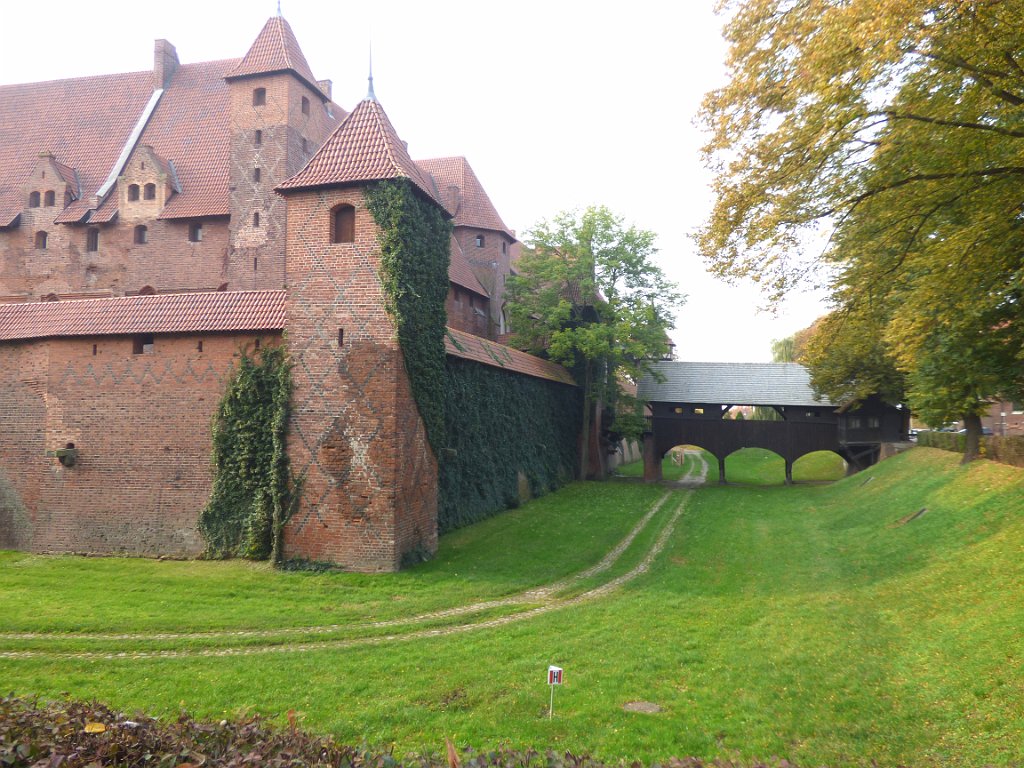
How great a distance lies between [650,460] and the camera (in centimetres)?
3484

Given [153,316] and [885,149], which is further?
[153,316]

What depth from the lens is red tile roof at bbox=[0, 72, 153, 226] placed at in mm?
28609

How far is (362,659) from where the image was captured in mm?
10070

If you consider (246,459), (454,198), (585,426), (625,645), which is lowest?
(625,645)

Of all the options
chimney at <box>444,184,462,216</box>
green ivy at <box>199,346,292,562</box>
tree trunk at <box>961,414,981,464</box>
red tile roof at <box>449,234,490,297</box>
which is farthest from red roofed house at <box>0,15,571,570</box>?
tree trunk at <box>961,414,981,464</box>

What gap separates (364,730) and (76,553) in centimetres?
1325

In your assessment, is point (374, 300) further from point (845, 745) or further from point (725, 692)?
point (845, 745)

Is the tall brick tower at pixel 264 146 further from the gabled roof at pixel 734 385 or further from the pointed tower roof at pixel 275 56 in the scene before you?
the gabled roof at pixel 734 385

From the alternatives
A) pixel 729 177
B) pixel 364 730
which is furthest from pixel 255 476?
pixel 729 177

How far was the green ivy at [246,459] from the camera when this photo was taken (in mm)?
15883

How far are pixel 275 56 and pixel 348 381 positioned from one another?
659 inches

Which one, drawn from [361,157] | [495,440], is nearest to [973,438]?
[495,440]

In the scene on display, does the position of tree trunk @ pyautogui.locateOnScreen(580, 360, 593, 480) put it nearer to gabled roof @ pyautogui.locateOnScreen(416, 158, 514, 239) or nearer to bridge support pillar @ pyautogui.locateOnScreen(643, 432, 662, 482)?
bridge support pillar @ pyautogui.locateOnScreen(643, 432, 662, 482)

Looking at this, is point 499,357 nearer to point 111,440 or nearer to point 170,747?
point 111,440
